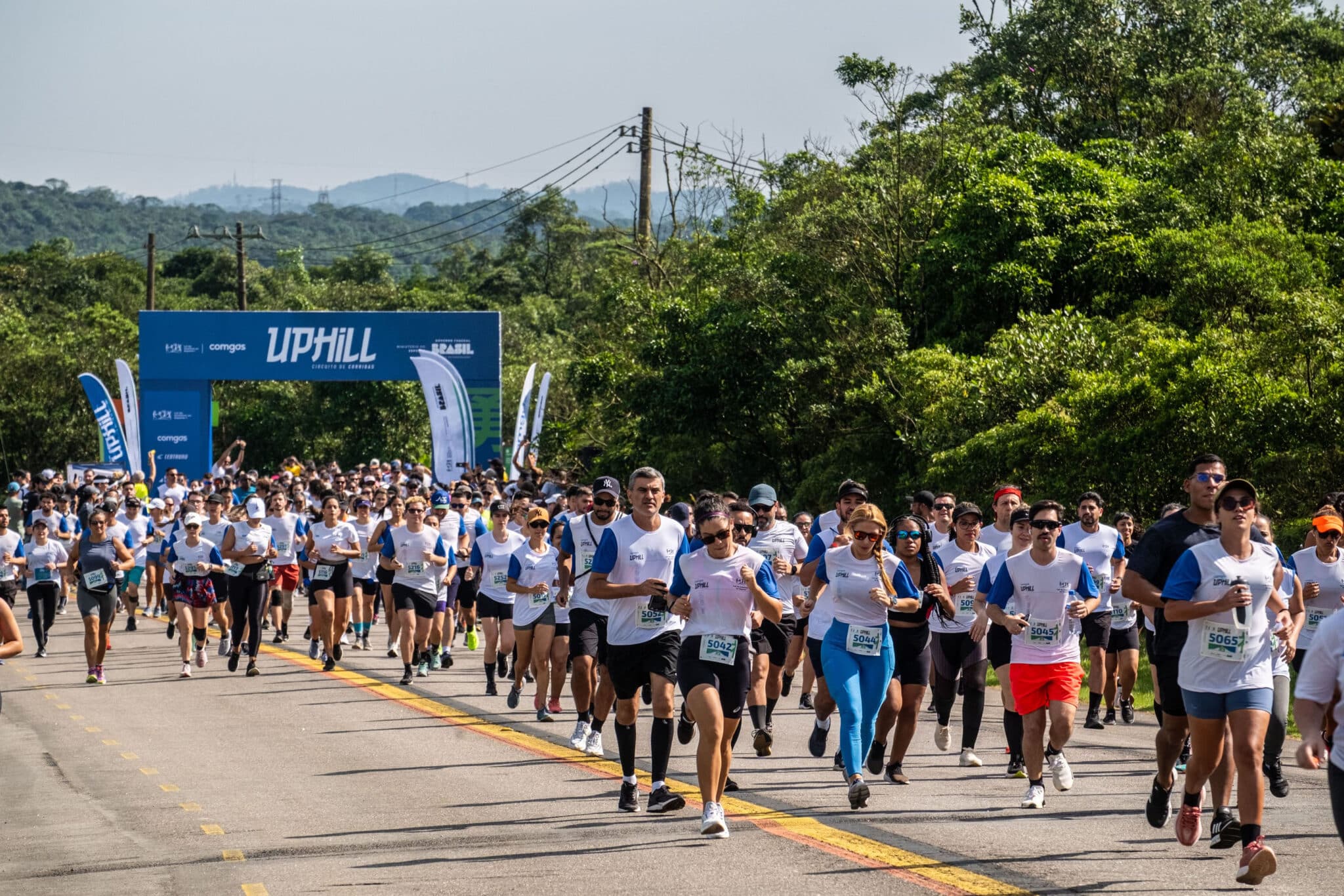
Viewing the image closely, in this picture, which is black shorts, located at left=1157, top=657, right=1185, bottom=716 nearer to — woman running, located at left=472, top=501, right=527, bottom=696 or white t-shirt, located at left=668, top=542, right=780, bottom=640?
white t-shirt, located at left=668, top=542, right=780, bottom=640

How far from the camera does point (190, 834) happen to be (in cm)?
938

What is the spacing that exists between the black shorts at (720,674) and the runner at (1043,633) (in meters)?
1.75

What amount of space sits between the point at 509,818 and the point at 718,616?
1.75 m

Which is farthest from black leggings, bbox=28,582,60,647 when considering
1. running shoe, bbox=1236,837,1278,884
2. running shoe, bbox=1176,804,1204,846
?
running shoe, bbox=1236,837,1278,884

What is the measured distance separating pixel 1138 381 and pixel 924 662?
9490mm

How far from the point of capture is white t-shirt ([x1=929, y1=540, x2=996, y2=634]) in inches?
485

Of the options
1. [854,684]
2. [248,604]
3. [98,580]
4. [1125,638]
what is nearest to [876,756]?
[854,684]

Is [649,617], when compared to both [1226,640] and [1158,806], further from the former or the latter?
[1226,640]

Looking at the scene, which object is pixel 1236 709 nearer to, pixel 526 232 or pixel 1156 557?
pixel 1156 557

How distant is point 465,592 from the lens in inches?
783

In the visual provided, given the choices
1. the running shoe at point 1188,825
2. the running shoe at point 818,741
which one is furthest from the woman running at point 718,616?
the running shoe at point 818,741

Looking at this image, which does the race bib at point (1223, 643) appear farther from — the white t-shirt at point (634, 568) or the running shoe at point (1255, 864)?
the white t-shirt at point (634, 568)

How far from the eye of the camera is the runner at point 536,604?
14.3 meters

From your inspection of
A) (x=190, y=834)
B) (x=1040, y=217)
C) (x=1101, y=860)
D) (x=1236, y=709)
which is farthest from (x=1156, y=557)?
(x=1040, y=217)
